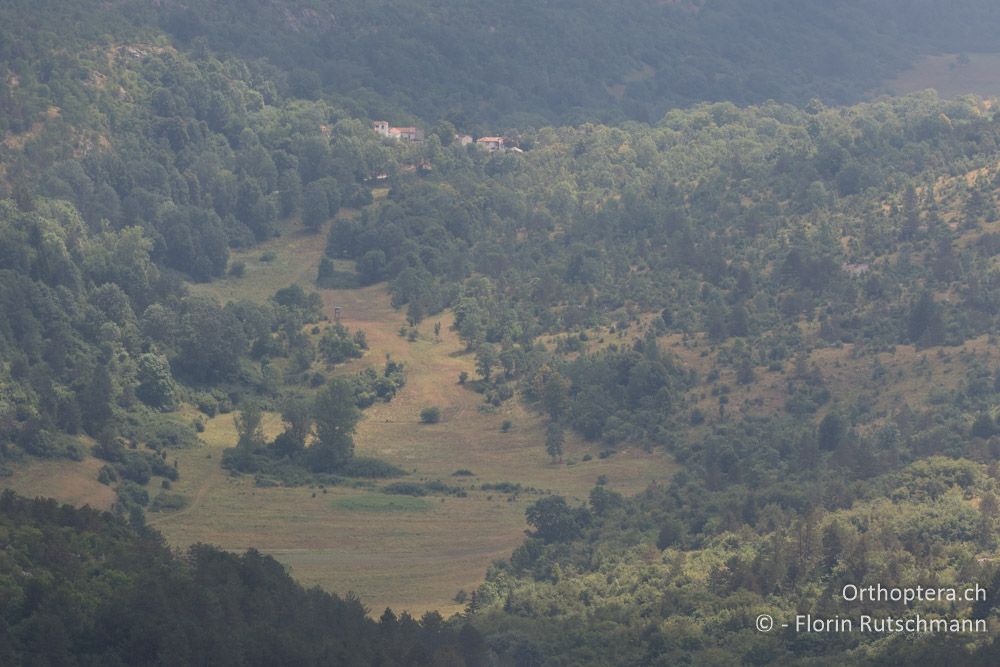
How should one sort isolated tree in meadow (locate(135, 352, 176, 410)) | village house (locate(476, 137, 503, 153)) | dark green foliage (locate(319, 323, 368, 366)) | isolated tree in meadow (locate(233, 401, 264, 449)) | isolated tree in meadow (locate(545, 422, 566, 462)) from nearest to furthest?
isolated tree in meadow (locate(233, 401, 264, 449)) < isolated tree in meadow (locate(545, 422, 566, 462)) < isolated tree in meadow (locate(135, 352, 176, 410)) < dark green foliage (locate(319, 323, 368, 366)) < village house (locate(476, 137, 503, 153))

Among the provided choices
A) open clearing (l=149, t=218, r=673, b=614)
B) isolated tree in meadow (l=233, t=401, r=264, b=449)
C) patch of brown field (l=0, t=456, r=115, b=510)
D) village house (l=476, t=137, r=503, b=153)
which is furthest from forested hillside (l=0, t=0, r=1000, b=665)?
village house (l=476, t=137, r=503, b=153)

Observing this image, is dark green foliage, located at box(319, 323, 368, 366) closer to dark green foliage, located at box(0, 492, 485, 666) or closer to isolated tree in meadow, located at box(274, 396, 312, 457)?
isolated tree in meadow, located at box(274, 396, 312, 457)

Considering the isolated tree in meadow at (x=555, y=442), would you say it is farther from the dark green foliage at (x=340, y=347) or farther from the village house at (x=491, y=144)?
the village house at (x=491, y=144)

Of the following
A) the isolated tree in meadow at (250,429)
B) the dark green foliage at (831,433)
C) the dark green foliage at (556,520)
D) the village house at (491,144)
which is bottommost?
the dark green foliage at (556,520)

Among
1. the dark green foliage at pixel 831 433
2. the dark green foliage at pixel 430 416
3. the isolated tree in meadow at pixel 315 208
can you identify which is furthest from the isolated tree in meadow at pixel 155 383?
the isolated tree in meadow at pixel 315 208

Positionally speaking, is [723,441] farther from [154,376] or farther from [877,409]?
[154,376]

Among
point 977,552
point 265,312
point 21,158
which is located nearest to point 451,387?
point 265,312
